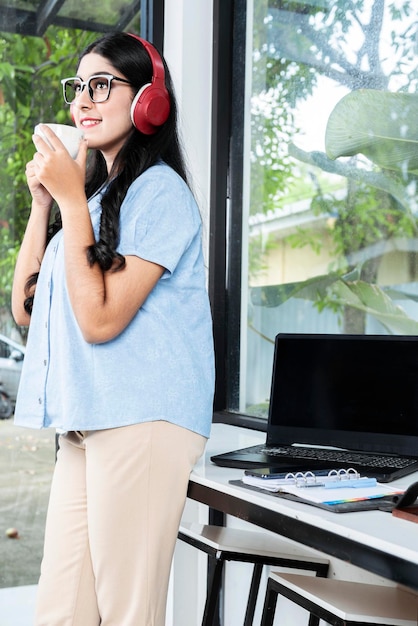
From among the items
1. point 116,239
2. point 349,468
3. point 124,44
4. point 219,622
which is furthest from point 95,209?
point 219,622

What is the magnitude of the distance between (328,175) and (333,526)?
129 cm

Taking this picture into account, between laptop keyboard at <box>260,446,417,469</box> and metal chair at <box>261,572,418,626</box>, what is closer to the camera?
metal chair at <box>261,572,418,626</box>

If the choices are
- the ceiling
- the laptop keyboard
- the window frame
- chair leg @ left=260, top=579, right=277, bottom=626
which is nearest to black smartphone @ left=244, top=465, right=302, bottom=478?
the laptop keyboard

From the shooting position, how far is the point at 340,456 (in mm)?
1743

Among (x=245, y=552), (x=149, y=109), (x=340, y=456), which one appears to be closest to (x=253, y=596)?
(x=245, y=552)

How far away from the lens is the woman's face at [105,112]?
146 cm

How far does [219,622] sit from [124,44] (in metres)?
1.83

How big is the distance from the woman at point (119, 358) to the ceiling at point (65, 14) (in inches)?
44.4

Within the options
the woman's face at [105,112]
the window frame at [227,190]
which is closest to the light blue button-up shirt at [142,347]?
the woman's face at [105,112]

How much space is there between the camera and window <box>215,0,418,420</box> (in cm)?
205

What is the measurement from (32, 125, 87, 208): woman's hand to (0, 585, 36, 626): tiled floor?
154cm

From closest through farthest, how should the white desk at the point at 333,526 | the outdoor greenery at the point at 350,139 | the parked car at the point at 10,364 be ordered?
the white desk at the point at 333,526
the outdoor greenery at the point at 350,139
the parked car at the point at 10,364

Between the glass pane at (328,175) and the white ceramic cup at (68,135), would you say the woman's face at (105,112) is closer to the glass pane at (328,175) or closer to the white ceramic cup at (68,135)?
the white ceramic cup at (68,135)

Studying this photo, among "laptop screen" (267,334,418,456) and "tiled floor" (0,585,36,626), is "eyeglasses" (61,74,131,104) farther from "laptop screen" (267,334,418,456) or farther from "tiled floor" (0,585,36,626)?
"tiled floor" (0,585,36,626)
